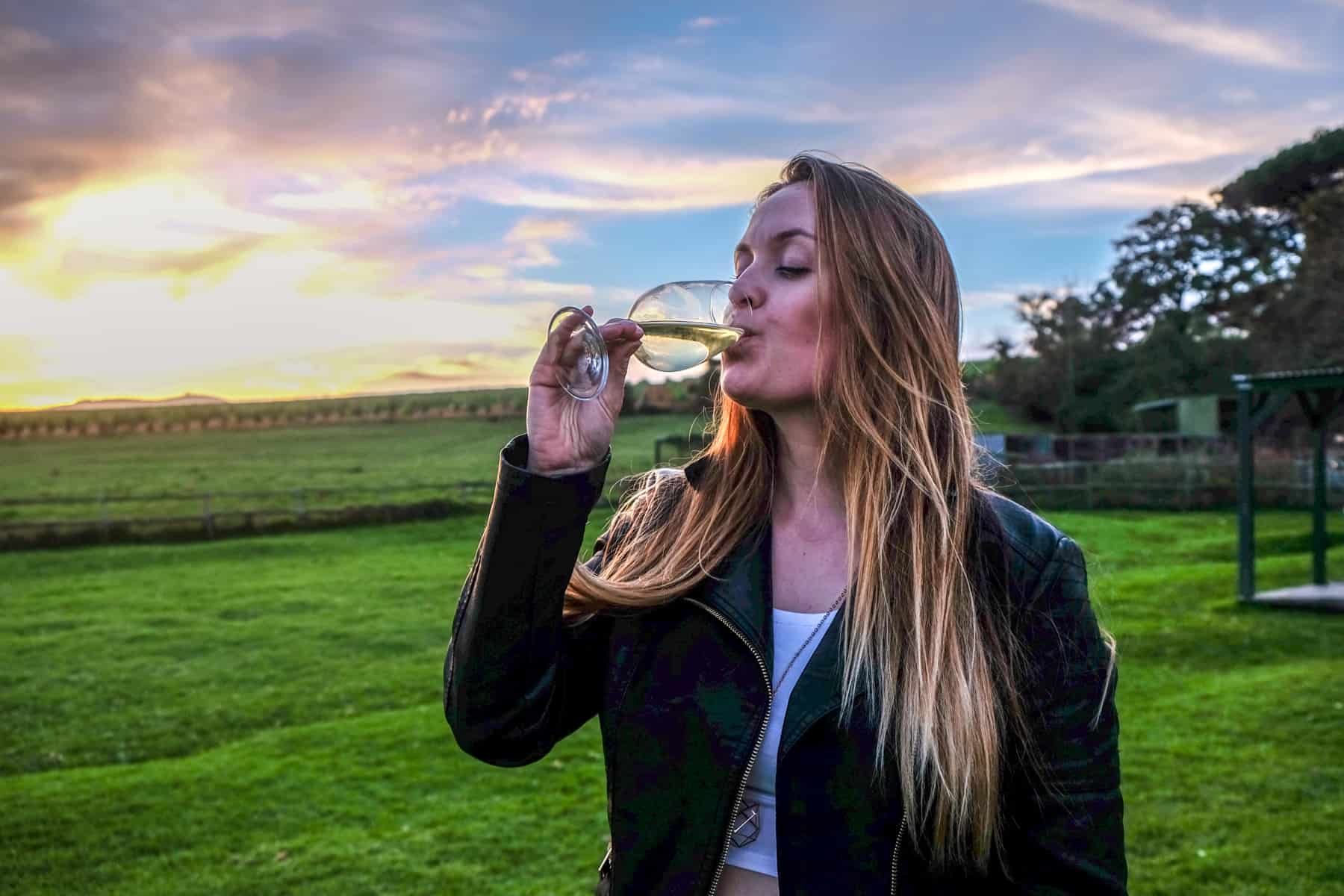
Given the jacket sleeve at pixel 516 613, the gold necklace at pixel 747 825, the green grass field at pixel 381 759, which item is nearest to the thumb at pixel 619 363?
the jacket sleeve at pixel 516 613

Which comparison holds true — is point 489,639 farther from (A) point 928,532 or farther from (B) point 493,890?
(B) point 493,890

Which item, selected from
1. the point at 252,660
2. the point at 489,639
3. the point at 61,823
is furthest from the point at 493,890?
the point at 252,660

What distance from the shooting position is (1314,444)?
1209 cm

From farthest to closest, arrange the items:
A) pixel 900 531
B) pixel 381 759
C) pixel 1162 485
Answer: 1. pixel 1162 485
2. pixel 381 759
3. pixel 900 531

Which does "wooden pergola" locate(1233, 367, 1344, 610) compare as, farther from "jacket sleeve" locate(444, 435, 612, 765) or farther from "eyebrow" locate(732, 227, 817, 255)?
"jacket sleeve" locate(444, 435, 612, 765)

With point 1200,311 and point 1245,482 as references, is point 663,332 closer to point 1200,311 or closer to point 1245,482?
point 1245,482

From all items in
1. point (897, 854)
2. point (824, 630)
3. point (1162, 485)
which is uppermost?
point (824, 630)

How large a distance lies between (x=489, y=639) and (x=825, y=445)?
75 centimetres

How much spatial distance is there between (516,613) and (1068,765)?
98 centimetres

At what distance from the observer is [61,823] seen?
21.0ft

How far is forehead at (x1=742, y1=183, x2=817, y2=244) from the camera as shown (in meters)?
1.90

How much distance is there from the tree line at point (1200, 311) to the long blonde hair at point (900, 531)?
32.4m

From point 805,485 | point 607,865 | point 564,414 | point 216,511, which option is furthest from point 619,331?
point 216,511

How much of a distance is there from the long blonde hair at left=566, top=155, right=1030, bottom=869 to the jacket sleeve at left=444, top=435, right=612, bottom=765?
14cm
